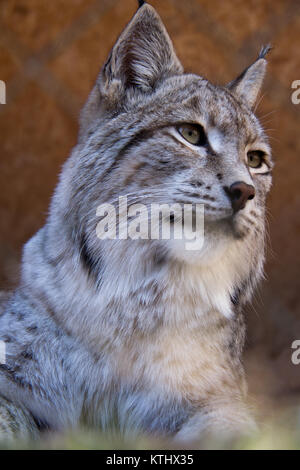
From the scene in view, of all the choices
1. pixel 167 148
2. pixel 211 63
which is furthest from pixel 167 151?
pixel 211 63

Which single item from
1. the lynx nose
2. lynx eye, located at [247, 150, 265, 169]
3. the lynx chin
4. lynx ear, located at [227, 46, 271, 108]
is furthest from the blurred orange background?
the lynx nose

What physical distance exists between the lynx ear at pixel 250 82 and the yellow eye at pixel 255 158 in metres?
0.34

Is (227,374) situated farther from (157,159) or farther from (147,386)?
(157,159)

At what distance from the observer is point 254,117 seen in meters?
3.12

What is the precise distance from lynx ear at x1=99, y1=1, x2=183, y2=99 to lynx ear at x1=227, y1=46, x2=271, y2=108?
0.36 meters

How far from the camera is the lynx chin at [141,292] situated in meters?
2.53

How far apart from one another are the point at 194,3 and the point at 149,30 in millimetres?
1816

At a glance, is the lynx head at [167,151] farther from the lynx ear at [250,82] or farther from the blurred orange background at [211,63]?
the blurred orange background at [211,63]

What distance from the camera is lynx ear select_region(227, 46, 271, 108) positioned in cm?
325

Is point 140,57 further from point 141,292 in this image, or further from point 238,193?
point 141,292

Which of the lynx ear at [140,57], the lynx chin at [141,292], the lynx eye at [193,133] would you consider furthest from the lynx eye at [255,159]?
the lynx ear at [140,57]

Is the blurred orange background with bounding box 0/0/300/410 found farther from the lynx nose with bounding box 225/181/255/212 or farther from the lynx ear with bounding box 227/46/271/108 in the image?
the lynx nose with bounding box 225/181/255/212

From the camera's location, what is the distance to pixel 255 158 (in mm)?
2996

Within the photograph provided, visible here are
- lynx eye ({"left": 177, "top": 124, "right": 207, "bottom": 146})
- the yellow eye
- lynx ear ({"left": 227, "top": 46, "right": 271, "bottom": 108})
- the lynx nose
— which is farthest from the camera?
lynx ear ({"left": 227, "top": 46, "right": 271, "bottom": 108})
